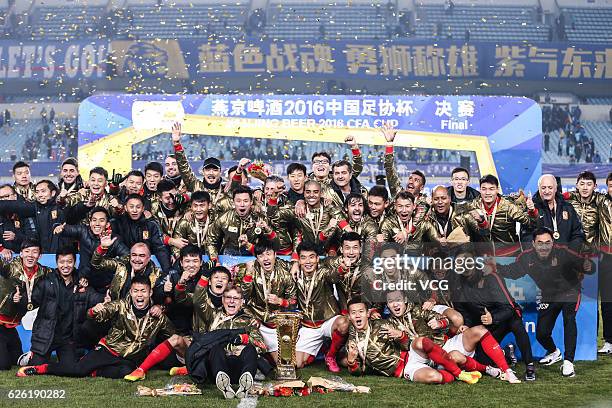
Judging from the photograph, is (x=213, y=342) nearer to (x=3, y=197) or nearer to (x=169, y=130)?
(x=3, y=197)

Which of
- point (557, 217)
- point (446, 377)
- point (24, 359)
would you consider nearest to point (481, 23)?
point (557, 217)

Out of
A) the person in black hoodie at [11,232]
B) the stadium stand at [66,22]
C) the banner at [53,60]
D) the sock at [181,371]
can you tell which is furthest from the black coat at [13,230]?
the stadium stand at [66,22]

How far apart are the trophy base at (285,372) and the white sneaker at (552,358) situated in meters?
2.37

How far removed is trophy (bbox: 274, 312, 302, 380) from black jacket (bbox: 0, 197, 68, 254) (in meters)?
2.87

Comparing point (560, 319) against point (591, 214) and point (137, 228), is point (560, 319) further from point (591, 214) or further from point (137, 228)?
point (137, 228)

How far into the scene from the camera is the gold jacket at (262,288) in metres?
8.32

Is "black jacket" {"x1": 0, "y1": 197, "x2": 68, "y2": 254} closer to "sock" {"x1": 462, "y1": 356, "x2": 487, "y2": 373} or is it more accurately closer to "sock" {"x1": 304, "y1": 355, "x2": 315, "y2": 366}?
"sock" {"x1": 304, "y1": 355, "x2": 315, "y2": 366}

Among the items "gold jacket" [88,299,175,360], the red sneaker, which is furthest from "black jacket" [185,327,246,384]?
the red sneaker

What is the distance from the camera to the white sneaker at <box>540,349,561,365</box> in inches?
338

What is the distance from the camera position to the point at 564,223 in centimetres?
876

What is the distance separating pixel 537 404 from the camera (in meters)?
7.01

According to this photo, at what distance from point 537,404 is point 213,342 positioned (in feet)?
8.44

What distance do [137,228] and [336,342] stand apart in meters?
2.22

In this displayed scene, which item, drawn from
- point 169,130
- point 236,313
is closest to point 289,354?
point 236,313
